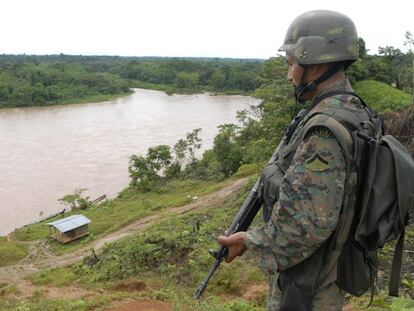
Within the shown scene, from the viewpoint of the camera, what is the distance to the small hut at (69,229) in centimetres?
1653

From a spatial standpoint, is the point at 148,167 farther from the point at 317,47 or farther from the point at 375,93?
the point at 317,47

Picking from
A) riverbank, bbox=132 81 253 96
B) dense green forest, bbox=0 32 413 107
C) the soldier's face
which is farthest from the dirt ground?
riverbank, bbox=132 81 253 96

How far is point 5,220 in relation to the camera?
21.1 m

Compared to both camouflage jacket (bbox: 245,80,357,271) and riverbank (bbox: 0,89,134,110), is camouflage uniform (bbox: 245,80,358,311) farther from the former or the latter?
riverbank (bbox: 0,89,134,110)

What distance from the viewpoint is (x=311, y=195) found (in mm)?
1667

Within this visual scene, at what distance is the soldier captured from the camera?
5.49 ft

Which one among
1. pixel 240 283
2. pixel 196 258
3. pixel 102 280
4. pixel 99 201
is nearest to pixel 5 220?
pixel 99 201

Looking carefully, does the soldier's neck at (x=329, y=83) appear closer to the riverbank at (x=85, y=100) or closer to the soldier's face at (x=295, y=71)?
the soldier's face at (x=295, y=71)

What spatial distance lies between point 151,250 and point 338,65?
314 inches

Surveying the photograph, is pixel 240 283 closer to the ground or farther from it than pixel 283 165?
closer to the ground

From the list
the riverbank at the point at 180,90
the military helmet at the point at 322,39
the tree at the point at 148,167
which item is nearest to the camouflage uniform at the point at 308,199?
the military helmet at the point at 322,39

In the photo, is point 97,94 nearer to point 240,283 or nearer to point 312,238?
point 240,283

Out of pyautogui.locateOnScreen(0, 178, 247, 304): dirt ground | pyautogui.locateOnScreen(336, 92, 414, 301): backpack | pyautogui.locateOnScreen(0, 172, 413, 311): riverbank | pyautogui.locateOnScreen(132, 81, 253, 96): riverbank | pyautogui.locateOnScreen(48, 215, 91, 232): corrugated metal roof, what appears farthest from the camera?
pyautogui.locateOnScreen(132, 81, 253, 96): riverbank

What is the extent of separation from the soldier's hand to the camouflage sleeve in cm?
23
